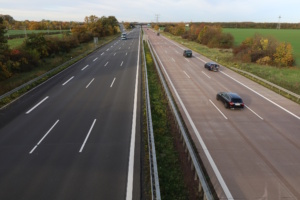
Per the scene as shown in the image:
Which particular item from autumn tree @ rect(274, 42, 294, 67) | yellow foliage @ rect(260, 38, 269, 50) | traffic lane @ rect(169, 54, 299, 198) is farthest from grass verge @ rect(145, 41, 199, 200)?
yellow foliage @ rect(260, 38, 269, 50)

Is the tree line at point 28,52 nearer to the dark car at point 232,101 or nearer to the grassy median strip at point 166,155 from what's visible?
the grassy median strip at point 166,155

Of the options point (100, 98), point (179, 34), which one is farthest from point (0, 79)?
point (179, 34)

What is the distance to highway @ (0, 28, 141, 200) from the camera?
1020 cm

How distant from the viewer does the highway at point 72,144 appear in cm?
1020

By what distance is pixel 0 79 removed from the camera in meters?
27.6

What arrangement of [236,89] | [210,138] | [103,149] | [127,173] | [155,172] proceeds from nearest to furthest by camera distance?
[155,172] < [127,173] < [103,149] < [210,138] < [236,89]

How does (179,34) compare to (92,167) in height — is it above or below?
above

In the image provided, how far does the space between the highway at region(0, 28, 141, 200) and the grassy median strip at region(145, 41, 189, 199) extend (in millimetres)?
1167

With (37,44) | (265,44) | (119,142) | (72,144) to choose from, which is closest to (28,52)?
(37,44)

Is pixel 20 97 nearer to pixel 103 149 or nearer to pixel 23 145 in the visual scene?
pixel 23 145

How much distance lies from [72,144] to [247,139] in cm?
1067

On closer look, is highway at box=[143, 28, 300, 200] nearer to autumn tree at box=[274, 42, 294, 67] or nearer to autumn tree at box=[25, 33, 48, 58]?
autumn tree at box=[274, 42, 294, 67]

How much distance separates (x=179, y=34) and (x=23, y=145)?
371 ft

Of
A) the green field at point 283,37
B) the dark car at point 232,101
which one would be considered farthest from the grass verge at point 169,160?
the green field at point 283,37
